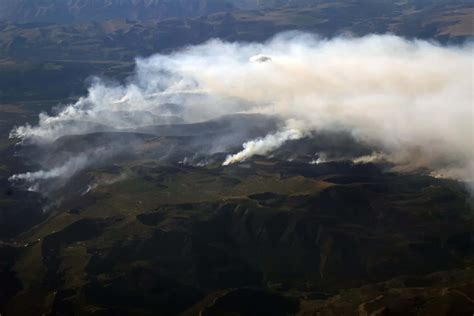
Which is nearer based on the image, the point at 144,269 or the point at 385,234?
the point at 144,269

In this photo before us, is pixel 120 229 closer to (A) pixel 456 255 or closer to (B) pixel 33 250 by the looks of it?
(B) pixel 33 250

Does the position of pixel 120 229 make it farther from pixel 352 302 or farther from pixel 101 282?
pixel 352 302

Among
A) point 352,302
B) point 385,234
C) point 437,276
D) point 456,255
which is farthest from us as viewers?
point 385,234

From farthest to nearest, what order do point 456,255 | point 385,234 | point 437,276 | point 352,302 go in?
1. point 385,234
2. point 456,255
3. point 437,276
4. point 352,302

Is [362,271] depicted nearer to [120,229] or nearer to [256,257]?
[256,257]

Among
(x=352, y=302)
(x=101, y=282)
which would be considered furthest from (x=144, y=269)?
(x=352, y=302)

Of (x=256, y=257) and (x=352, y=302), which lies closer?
(x=352, y=302)

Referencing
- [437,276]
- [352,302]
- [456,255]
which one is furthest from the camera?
[456,255]

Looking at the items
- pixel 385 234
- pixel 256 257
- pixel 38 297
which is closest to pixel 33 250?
pixel 38 297
